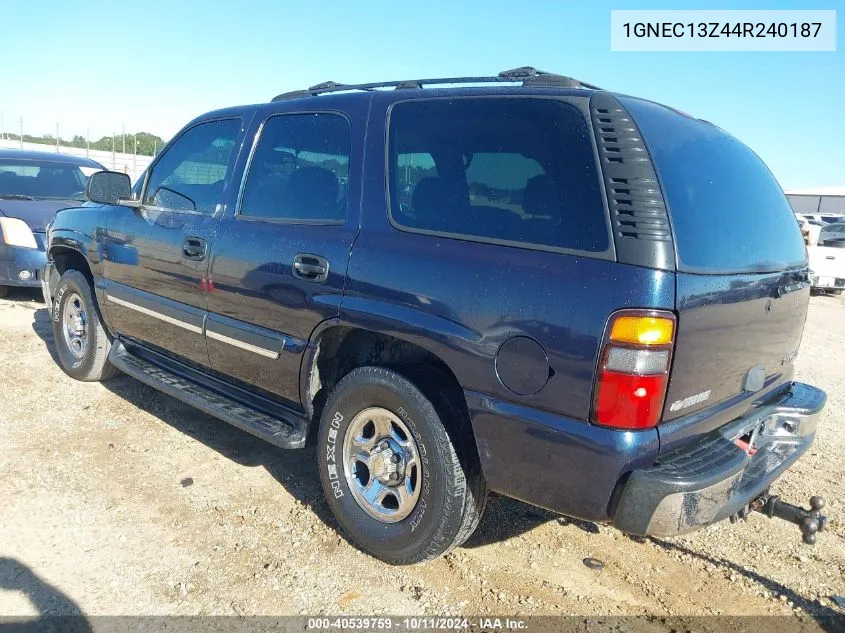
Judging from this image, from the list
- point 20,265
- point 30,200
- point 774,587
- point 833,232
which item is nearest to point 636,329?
point 774,587

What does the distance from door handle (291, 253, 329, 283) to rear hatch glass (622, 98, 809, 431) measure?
140 centimetres

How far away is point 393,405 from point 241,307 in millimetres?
1079

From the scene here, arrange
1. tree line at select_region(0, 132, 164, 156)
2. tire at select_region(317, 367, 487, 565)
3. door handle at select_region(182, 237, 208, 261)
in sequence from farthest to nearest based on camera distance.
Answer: tree line at select_region(0, 132, 164, 156)
door handle at select_region(182, 237, 208, 261)
tire at select_region(317, 367, 487, 565)

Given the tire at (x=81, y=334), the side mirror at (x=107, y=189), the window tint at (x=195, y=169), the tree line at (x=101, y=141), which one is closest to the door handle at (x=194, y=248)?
the window tint at (x=195, y=169)

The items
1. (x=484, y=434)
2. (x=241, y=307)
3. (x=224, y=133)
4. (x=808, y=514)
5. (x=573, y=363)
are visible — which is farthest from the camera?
(x=224, y=133)

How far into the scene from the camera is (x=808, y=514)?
255 centimetres

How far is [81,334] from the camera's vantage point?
4.88 metres

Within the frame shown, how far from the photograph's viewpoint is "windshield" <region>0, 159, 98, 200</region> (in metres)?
7.71

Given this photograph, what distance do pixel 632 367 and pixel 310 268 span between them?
4.88 feet

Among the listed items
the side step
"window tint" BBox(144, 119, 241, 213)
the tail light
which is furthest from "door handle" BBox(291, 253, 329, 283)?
the tail light

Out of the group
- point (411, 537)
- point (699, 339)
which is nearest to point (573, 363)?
point (699, 339)

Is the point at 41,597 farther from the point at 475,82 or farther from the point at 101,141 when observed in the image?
the point at 101,141

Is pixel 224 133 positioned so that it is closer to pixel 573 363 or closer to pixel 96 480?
pixel 96 480

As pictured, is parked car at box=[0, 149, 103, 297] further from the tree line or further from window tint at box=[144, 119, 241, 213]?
the tree line
